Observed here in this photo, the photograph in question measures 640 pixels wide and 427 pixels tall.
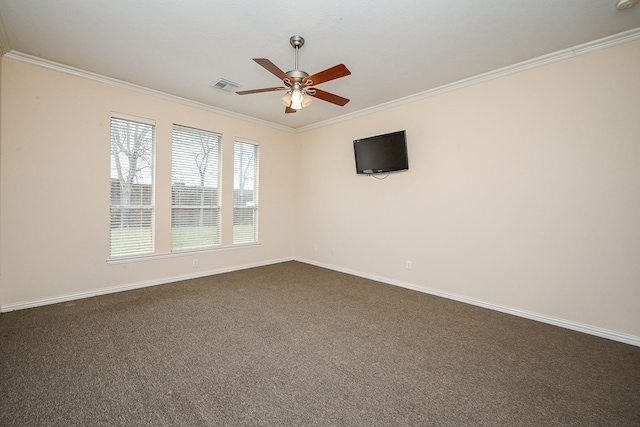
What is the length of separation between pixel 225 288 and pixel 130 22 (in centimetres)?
327

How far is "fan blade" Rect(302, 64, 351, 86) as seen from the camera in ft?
7.31

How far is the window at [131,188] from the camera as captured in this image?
3.87 meters

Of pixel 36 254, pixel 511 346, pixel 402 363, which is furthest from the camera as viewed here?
pixel 36 254

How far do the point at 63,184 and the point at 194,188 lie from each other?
1.63 meters

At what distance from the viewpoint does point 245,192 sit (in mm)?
5375

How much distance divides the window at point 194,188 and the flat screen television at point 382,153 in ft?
8.30

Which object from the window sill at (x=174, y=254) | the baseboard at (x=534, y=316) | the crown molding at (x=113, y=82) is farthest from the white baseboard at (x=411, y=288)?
the crown molding at (x=113, y=82)

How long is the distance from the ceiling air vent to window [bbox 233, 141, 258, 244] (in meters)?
1.34

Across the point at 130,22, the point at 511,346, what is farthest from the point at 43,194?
the point at 511,346

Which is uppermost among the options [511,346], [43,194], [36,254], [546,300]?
[43,194]

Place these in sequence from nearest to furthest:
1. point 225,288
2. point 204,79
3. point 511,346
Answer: point 511,346 → point 204,79 → point 225,288

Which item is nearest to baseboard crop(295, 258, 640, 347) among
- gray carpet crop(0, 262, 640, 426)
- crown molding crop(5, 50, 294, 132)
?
gray carpet crop(0, 262, 640, 426)

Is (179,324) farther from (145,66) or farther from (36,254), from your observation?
(145,66)

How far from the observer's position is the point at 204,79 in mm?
3703
